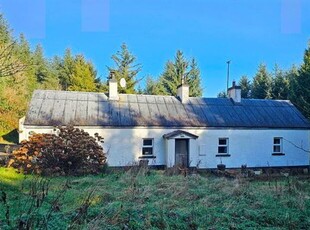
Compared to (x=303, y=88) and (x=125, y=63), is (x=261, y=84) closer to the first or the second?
(x=303, y=88)

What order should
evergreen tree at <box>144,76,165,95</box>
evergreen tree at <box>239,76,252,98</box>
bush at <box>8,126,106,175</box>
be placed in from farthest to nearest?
evergreen tree at <box>239,76,252,98</box> → evergreen tree at <box>144,76,165,95</box> → bush at <box>8,126,106,175</box>

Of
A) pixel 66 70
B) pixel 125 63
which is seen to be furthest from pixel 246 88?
pixel 66 70

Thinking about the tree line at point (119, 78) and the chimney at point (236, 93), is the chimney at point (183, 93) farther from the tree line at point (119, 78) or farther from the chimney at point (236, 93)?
the tree line at point (119, 78)

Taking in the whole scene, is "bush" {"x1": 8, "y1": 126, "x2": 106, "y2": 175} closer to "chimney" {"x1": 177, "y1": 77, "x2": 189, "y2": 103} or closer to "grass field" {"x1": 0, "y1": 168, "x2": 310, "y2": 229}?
"grass field" {"x1": 0, "y1": 168, "x2": 310, "y2": 229}

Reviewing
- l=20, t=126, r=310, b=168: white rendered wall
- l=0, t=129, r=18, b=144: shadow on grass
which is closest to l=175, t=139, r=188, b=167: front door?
l=20, t=126, r=310, b=168: white rendered wall

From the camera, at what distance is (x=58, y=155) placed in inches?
576

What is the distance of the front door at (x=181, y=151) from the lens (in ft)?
64.5

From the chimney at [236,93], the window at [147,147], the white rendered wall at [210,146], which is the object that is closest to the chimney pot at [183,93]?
the white rendered wall at [210,146]

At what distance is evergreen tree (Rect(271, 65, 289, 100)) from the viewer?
33.5 metres

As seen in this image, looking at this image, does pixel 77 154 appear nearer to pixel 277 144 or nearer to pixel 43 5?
pixel 43 5

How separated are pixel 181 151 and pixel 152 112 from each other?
11.0 ft

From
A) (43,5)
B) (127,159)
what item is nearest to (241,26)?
(43,5)

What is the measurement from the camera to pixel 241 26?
1125 cm

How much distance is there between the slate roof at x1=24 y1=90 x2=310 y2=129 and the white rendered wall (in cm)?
46
